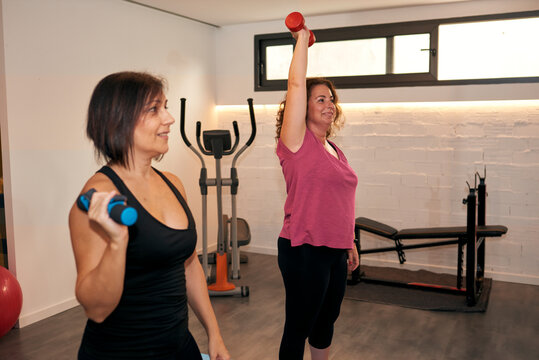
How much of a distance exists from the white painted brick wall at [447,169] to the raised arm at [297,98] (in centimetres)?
284

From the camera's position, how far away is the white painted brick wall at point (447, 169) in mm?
4160

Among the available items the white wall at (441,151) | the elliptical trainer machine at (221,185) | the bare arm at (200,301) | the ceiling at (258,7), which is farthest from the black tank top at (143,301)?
the white wall at (441,151)

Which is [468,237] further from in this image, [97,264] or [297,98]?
[97,264]

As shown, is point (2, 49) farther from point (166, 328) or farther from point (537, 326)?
point (537, 326)

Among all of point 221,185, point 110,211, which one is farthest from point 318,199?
point 221,185

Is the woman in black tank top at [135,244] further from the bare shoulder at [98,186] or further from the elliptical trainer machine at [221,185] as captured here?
the elliptical trainer machine at [221,185]

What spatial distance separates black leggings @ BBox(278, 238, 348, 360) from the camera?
6.20 ft

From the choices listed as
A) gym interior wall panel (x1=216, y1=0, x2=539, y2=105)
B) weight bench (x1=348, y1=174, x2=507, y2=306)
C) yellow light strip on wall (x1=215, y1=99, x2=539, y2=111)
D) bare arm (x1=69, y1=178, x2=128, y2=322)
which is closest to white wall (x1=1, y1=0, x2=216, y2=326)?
gym interior wall panel (x1=216, y1=0, x2=539, y2=105)

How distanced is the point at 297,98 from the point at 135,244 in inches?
36.4

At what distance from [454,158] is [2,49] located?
11.6ft

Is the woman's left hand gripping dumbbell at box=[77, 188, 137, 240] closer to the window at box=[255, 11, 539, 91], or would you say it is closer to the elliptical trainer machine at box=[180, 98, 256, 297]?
the elliptical trainer machine at box=[180, 98, 256, 297]

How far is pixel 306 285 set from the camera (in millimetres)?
1889

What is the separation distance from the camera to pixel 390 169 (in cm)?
461

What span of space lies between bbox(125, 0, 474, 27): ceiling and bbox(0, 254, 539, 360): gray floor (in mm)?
2394
